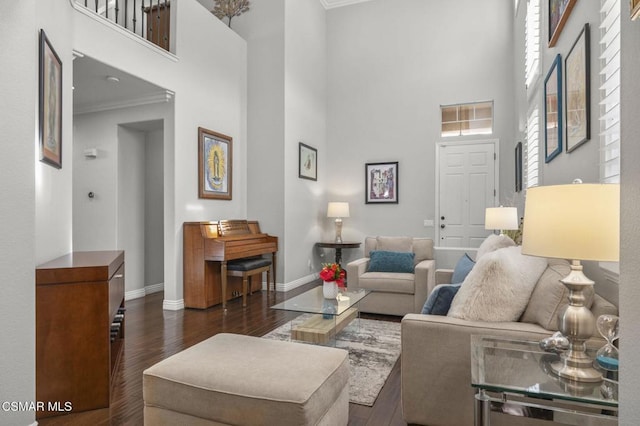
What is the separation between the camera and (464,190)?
6.34 metres

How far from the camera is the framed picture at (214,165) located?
16.1ft

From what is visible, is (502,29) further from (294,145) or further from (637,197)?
(637,197)

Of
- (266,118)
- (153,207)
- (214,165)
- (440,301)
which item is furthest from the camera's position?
(266,118)

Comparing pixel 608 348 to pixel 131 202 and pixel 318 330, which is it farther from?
pixel 131 202

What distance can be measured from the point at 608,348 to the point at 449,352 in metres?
0.66

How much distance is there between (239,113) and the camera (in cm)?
576

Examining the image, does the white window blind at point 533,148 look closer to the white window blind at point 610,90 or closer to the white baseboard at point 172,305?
the white window blind at point 610,90

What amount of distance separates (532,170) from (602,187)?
286 cm

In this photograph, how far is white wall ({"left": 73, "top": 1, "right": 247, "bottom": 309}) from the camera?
12.7ft

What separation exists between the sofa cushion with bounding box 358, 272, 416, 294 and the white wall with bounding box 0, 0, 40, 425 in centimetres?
315

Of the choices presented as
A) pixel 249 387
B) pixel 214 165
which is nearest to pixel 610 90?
pixel 249 387

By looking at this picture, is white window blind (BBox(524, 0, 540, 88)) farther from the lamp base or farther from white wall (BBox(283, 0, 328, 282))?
white wall (BBox(283, 0, 328, 282))

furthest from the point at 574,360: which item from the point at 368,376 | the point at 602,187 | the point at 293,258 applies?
the point at 293,258

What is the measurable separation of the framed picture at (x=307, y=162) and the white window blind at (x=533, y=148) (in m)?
3.20
